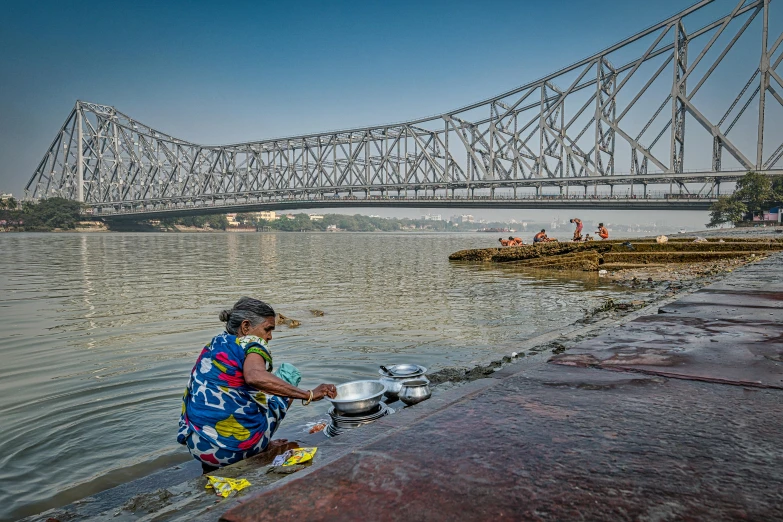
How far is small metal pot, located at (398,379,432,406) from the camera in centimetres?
343

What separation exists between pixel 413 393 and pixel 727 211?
4918 centimetres

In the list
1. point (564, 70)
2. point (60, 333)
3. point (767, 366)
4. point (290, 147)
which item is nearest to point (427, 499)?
point (767, 366)

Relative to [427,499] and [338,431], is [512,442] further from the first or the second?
[338,431]

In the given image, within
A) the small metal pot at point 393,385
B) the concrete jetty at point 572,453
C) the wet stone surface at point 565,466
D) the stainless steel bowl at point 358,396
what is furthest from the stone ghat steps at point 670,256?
the wet stone surface at point 565,466

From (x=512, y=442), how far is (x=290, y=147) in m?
99.4

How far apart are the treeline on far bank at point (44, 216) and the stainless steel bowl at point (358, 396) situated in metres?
87.1

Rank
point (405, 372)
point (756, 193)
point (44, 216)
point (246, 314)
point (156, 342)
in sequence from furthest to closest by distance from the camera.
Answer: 1. point (44, 216)
2. point (756, 193)
3. point (156, 342)
4. point (405, 372)
5. point (246, 314)

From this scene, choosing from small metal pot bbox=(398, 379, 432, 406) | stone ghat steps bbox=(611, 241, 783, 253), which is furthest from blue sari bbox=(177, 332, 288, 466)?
stone ghat steps bbox=(611, 241, 783, 253)

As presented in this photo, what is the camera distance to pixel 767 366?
8.96 feet

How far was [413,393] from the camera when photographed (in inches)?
136

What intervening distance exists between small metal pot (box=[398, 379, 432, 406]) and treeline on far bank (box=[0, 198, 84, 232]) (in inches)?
3434

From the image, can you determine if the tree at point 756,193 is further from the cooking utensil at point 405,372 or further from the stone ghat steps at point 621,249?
the cooking utensil at point 405,372

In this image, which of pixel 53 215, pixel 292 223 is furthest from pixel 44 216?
pixel 292 223

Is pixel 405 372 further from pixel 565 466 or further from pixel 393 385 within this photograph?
pixel 565 466
